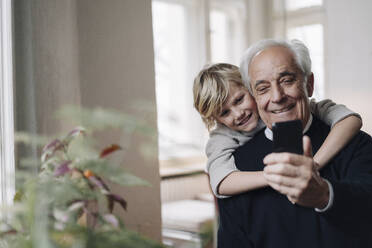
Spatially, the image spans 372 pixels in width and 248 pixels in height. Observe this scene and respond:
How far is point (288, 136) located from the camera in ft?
3.31

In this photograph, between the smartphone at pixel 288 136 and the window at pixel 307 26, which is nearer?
the smartphone at pixel 288 136

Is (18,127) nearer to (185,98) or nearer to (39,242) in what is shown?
(39,242)

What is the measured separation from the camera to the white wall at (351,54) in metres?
3.35

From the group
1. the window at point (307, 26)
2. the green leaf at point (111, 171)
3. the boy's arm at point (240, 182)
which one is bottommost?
the boy's arm at point (240, 182)

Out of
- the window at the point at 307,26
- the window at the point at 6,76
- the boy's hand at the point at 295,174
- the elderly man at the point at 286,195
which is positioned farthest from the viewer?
the window at the point at 307,26

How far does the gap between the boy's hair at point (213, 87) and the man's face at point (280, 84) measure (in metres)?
0.25

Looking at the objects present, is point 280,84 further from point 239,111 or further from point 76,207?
point 76,207

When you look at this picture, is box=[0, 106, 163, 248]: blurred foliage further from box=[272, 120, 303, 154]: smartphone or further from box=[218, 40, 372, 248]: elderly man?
box=[218, 40, 372, 248]: elderly man

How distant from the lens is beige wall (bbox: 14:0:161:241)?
165cm

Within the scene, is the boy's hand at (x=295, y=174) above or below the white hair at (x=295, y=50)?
below

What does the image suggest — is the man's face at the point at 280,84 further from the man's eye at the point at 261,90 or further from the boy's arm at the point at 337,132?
the boy's arm at the point at 337,132

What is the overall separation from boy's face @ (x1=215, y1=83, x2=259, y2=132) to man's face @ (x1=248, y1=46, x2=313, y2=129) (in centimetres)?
20

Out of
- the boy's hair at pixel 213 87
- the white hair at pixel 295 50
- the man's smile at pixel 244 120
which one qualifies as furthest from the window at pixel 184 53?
the white hair at pixel 295 50

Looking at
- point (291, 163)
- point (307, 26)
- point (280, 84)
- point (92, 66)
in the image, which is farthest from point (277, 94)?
point (307, 26)
